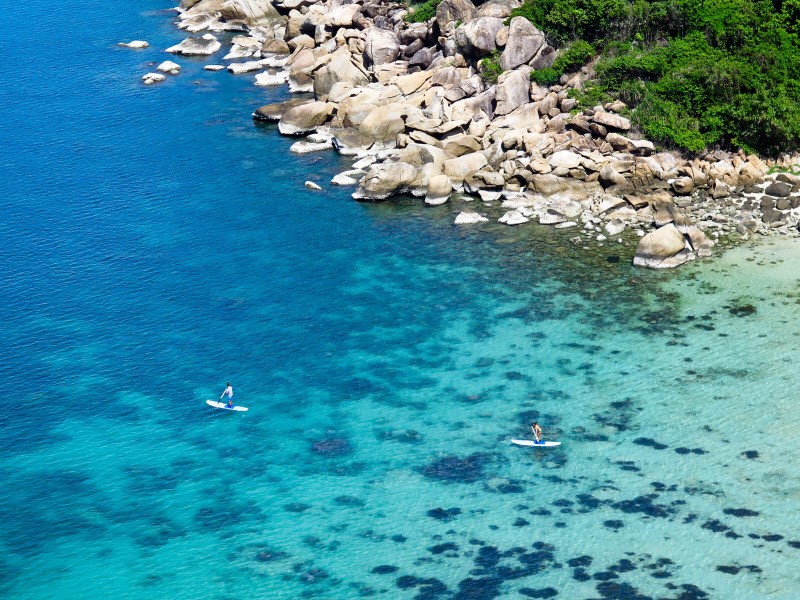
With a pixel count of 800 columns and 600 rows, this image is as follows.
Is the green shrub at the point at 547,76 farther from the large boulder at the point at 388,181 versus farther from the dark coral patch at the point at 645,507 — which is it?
the dark coral patch at the point at 645,507

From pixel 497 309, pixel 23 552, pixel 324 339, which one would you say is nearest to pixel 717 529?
pixel 497 309

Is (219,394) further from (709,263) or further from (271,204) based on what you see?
(709,263)

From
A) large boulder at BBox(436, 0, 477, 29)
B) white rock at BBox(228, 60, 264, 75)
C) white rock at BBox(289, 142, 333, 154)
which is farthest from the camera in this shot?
white rock at BBox(228, 60, 264, 75)

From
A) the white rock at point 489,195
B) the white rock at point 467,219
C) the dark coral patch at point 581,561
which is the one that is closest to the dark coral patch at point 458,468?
the dark coral patch at point 581,561

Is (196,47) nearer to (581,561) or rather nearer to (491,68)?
(491,68)

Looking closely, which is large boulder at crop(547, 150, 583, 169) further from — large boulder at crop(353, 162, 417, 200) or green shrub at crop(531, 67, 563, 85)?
large boulder at crop(353, 162, 417, 200)

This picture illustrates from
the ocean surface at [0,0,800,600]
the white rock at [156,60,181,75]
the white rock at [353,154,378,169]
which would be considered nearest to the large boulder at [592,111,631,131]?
the ocean surface at [0,0,800,600]
